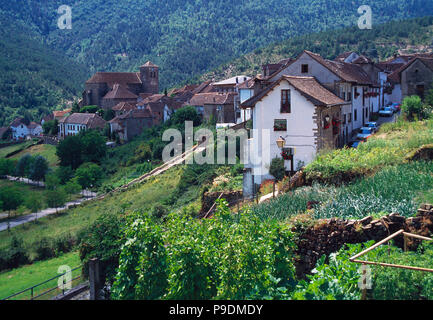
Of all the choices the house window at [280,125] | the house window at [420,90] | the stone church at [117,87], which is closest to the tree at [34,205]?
the house window at [280,125]

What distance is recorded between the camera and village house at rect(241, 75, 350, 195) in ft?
76.5

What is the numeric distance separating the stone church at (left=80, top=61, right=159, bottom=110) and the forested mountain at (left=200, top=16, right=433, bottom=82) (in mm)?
15829

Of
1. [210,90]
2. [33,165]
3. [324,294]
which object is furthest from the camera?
[210,90]

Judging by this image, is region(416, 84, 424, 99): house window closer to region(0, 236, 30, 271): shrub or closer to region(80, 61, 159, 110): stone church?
region(0, 236, 30, 271): shrub

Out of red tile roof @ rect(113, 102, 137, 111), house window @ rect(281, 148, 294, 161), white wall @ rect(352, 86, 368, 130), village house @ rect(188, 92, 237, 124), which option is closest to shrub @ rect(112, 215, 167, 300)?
house window @ rect(281, 148, 294, 161)

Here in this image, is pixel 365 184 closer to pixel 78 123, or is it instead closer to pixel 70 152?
pixel 70 152

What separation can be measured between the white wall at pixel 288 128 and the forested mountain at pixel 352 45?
7290cm

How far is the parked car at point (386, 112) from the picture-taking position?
3679 centimetres

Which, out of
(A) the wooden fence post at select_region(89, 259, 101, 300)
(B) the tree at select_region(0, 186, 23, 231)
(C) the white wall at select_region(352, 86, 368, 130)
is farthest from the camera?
(B) the tree at select_region(0, 186, 23, 231)

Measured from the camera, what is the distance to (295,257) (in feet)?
35.6

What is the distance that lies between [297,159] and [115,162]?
44.9 metres

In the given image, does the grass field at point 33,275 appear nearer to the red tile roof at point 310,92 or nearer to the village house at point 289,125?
the village house at point 289,125

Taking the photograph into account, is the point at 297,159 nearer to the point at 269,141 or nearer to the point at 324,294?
the point at 269,141

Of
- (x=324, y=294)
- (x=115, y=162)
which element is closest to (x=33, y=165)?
(x=115, y=162)
